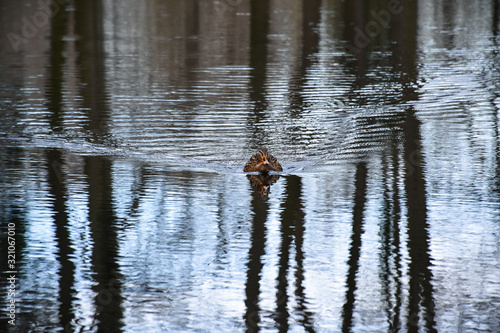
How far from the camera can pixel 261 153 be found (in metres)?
13.1

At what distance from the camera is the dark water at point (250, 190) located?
8438 mm

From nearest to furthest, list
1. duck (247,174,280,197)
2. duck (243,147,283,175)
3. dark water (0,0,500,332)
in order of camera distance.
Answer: dark water (0,0,500,332)
duck (247,174,280,197)
duck (243,147,283,175)

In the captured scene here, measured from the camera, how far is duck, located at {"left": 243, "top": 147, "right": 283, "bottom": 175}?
13078 millimetres

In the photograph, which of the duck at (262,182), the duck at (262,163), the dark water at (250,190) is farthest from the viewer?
the duck at (262,163)

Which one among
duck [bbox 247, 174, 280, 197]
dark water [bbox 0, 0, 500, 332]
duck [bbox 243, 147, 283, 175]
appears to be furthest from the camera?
duck [bbox 243, 147, 283, 175]

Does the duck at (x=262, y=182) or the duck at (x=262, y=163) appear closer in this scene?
the duck at (x=262, y=182)

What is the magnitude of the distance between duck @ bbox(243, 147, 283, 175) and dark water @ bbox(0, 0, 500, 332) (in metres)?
0.16

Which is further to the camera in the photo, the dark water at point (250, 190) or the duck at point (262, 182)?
the duck at point (262, 182)

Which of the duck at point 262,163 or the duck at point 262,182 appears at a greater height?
the duck at point 262,163

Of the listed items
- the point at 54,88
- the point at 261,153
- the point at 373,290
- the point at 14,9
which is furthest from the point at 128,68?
the point at 14,9

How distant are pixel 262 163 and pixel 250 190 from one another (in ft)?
1.95

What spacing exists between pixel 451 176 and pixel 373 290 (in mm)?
4886

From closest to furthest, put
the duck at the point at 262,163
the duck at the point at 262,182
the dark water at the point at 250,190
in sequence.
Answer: the dark water at the point at 250,190, the duck at the point at 262,182, the duck at the point at 262,163

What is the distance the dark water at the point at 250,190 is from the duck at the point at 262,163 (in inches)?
6.5
